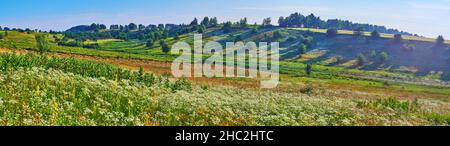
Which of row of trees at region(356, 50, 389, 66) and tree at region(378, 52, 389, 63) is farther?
tree at region(378, 52, 389, 63)

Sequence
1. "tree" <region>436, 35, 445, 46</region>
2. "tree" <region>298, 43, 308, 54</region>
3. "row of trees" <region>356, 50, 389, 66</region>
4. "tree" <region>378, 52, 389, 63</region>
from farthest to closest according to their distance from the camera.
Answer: "tree" <region>298, 43, 308, 54</region> < "tree" <region>436, 35, 445, 46</region> < "tree" <region>378, 52, 389, 63</region> < "row of trees" <region>356, 50, 389, 66</region>

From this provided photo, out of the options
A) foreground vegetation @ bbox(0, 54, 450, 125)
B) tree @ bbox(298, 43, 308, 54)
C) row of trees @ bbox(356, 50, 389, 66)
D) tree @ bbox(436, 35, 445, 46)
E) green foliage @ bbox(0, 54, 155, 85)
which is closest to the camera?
foreground vegetation @ bbox(0, 54, 450, 125)

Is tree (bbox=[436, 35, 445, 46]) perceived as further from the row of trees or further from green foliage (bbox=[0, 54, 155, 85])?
green foliage (bbox=[0, 54, 155, 85])

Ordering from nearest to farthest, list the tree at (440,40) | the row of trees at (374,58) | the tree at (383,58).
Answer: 1. the row of trees at (374,58)
2. the tree at (383,58)
3. the tree at (440,40)

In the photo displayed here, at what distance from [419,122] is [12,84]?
22204mm

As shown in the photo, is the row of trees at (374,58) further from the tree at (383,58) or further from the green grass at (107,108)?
the green grass at (107,108)

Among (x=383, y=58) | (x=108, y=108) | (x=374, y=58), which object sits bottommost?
(x=374, y=58)

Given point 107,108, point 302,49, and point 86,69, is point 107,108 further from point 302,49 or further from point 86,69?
point 302,49

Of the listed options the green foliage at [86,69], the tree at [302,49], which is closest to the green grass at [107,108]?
the green foliage at [86,69]

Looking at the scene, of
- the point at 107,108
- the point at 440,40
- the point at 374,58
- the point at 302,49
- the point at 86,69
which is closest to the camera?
the point at 107,108

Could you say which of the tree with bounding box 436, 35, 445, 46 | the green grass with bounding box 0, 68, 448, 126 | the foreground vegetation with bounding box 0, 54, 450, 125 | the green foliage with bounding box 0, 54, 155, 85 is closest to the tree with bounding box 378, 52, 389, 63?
the tree with bounding box 436, 35, 445, 46

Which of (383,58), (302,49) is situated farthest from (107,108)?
(302,49)
